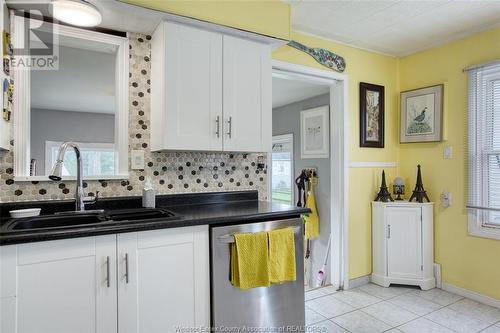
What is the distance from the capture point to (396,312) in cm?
246

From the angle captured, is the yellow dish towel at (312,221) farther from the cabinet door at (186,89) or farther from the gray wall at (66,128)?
the gray wall at (66,128)

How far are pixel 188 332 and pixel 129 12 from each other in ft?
6.03

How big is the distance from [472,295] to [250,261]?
2277mm

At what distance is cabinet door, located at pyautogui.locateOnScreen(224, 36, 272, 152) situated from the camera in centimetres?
204

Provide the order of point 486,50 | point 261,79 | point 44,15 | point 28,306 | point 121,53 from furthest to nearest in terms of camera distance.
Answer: point 486,50 → point 261,79 → point 121,53 → point 44,15 → point 28,306

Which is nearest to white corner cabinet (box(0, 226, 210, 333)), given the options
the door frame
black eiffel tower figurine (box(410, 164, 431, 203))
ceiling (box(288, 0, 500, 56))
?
the door frame

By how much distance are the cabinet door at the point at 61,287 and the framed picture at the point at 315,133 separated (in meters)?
3.07

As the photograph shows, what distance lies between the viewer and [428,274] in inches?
115

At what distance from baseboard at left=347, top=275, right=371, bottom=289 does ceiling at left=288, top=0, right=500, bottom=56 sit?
2.34 metres

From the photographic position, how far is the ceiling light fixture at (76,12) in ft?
5.49

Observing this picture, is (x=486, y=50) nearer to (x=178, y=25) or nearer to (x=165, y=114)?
(x=178, y=25)

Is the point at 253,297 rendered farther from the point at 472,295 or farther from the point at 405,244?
the point at 472,295

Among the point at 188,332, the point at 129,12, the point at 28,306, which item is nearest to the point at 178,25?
the point at 129,12

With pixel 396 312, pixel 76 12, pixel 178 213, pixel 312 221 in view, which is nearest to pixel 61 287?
pixel 178 213
